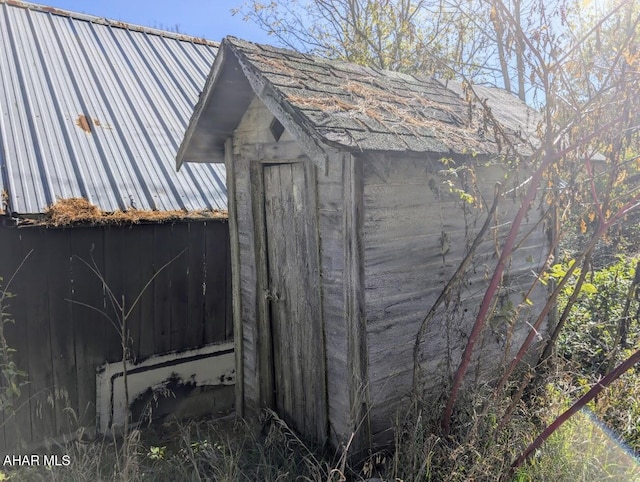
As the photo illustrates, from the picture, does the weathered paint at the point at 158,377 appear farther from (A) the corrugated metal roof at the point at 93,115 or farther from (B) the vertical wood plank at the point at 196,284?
(A) the corrugated metal roof at the point at 93,115

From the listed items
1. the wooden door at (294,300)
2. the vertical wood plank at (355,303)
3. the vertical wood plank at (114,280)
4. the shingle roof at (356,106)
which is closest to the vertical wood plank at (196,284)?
the vertical wood plank at (114,280)

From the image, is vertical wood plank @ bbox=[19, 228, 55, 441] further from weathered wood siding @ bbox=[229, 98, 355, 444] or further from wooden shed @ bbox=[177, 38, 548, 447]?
weathered wood siding @ bbox=[229, 98, 355, 444]

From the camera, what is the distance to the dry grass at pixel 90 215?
4.52 m

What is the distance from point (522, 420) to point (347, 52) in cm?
1123

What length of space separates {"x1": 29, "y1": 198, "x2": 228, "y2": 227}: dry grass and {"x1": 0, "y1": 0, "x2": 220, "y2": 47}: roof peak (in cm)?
446

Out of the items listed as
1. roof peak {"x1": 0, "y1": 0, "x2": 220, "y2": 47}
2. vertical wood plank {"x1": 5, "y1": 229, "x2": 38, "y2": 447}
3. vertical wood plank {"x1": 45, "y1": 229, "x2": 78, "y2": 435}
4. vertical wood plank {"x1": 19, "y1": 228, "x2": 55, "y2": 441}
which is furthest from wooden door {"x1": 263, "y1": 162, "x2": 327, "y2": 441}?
roof peak {"x1": 0, "y1": 0, "x2": 220, "y2": 47}

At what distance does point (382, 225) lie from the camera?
356cm

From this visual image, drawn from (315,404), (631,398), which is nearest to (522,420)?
(631,398)

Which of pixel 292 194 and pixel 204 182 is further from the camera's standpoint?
pixel 204 182

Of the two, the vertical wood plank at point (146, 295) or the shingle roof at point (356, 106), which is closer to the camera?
the shingle roof at point (356, 106)

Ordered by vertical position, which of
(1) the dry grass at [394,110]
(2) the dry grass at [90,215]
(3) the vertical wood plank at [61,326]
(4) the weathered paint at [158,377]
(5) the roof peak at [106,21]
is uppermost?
(5) the roof peak at [106,21]

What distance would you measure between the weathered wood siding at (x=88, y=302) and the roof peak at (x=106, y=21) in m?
4.61

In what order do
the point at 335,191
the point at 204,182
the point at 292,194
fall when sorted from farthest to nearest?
1. the point at 204,182
2. the point at 292,194
3. the point at 335,191

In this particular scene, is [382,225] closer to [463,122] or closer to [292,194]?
[292,194]
